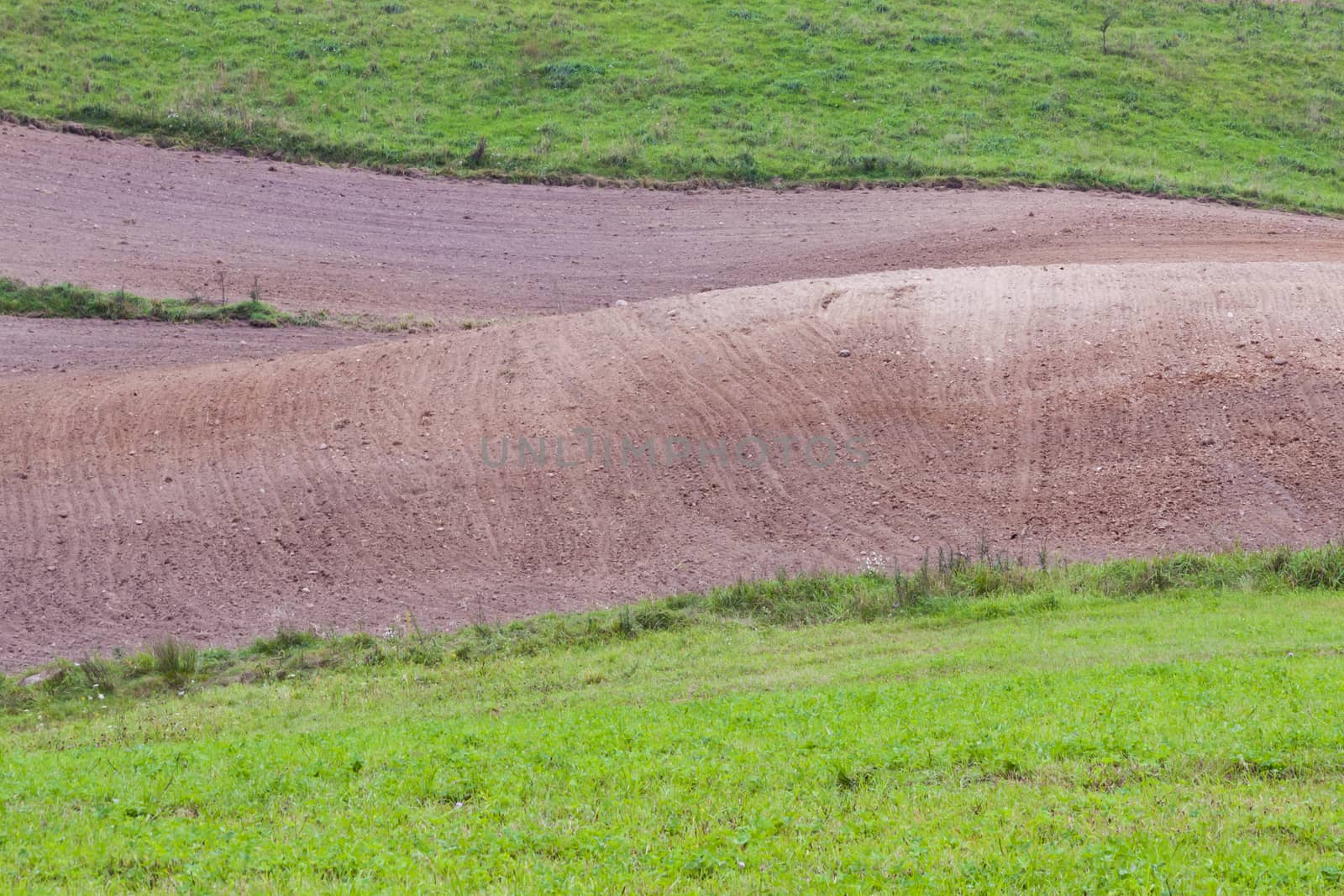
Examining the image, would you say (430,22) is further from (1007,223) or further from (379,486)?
(379,486)

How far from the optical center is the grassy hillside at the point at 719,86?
81.5 ft

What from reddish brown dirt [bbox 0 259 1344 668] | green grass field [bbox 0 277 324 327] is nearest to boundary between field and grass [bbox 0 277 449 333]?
green grass field [bbox 0 277 324 327]

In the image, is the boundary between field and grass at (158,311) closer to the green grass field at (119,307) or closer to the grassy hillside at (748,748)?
the green grass field at (119,307)

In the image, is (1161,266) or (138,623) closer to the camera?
(138,623)

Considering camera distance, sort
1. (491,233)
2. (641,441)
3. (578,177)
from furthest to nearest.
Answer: (578,177) < (491,233) < (641,441)

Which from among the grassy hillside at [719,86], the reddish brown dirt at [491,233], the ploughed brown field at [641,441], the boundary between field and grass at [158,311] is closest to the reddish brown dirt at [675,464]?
the ploughed brown field at [641,441]

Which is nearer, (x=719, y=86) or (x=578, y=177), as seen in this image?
(x=578, y=177)

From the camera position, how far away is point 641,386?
595 inches

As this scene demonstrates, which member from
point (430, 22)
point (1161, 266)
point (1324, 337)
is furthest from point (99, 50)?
point (1324, 337)

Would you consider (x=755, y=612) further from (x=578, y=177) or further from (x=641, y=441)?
(x=578, y=177)

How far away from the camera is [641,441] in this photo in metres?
14.4

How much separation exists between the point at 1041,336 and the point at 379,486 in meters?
8.04

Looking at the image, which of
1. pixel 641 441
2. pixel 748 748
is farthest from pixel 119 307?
pixel 748 748

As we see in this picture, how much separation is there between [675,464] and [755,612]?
8.85ft
